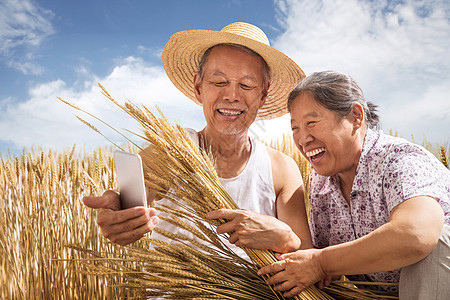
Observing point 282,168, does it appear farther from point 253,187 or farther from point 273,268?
point 273,268

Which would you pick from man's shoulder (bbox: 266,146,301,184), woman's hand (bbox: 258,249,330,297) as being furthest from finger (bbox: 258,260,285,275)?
man's shoulder (bbox: 266,146,301,184)

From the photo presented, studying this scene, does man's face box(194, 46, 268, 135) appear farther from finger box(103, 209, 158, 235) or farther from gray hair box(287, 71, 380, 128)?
finger box(103, 209, 158, 235)

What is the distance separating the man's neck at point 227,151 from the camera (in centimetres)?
201

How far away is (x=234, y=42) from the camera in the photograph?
6.35 ft

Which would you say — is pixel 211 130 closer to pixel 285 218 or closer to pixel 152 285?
pixel 285 218

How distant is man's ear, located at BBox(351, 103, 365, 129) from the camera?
5.42ft

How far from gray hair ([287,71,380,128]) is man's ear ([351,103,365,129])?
0.09 feet

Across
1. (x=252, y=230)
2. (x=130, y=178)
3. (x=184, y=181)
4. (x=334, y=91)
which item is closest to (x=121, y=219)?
(x=130, y=178)

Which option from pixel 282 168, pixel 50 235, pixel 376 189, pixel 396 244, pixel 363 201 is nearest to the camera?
pixel 396 244

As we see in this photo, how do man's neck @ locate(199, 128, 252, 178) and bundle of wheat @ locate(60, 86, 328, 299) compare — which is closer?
bundle of wheat @ locate(60, 86, 328, 299)

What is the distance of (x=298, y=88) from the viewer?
5.50 feet

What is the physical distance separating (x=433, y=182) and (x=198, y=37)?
1329 mm

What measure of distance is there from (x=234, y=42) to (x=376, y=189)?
→ 101cm

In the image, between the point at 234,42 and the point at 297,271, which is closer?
the point at 297,271
